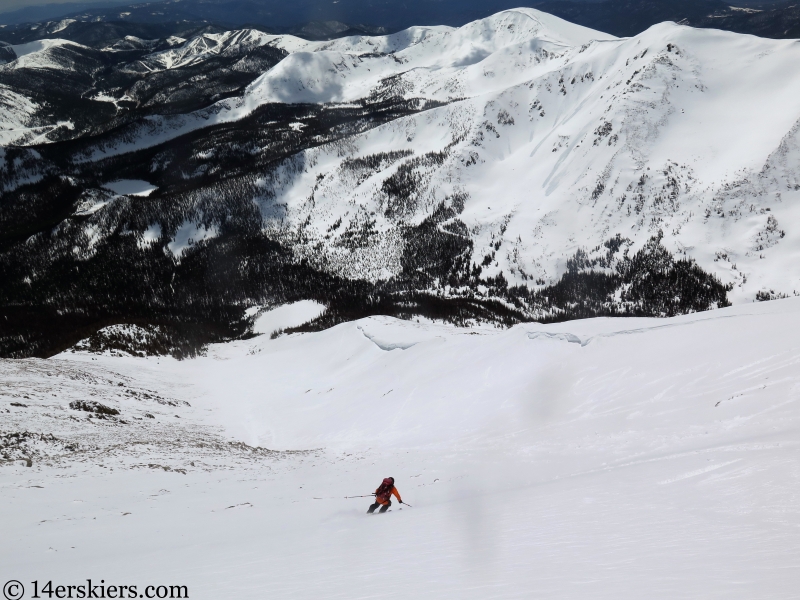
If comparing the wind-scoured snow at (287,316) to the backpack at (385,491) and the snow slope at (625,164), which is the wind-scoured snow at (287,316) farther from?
the backpack at (385,491)

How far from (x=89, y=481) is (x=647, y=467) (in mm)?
18952

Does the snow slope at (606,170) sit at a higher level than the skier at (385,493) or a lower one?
higher

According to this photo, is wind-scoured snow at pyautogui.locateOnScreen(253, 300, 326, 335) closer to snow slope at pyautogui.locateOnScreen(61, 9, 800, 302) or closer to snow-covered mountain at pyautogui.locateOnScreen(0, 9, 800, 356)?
snow-covered mountain at pyautogui.locateOnScreen(0, 9, 800, 356)

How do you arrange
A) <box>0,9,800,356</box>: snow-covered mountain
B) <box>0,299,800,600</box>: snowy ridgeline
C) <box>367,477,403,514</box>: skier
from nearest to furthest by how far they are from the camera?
<box>0,299,800,600</box>: snowy ridgeline, <box>367,477,403,514</box>: skier, <box>0,9,800,356</box>: snow-covered mountain

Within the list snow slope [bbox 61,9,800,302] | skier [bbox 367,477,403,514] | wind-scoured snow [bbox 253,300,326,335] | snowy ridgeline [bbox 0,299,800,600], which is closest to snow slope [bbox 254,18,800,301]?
snow slope [bbox 61,9,800,302]

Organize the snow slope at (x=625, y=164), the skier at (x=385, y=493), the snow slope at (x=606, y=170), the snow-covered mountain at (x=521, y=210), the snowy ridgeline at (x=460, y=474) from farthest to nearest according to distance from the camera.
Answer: the snow slope at (x=606, y=170)
the snow slope at (x=625, y=164)
the snow-covered mountain at (x=521, y=210)
the skier at (x=385, y=493)
the snowy ridgeline at (x=460, y=474)

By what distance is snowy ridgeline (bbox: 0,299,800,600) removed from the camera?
27.9 ft

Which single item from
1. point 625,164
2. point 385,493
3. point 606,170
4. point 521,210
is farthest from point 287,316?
point 625,164

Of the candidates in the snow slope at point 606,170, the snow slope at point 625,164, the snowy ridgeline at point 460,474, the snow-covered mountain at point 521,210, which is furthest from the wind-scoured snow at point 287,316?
the snowy ridgeline at point 460,474

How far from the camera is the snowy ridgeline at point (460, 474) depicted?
8492 millimetres

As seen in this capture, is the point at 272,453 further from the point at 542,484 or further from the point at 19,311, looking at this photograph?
the point at 19,311

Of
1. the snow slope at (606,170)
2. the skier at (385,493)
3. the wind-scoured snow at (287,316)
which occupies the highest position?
the snow slope at (606,170)

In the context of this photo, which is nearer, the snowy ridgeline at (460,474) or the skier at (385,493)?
the snowy ridgeline at (460,474)

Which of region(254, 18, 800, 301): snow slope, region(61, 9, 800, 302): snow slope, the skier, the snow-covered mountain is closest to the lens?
the skier
